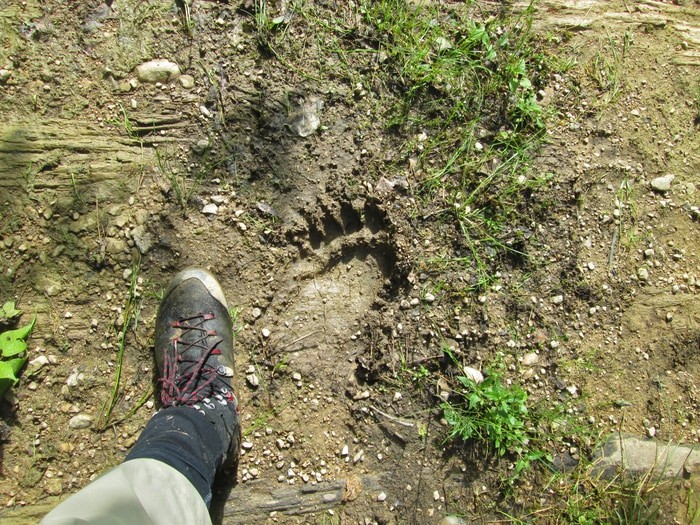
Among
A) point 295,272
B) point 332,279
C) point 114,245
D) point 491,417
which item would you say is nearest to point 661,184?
point 491,417

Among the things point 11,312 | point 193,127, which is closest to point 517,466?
point 193,127

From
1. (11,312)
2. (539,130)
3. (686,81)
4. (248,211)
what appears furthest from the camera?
(686,81)

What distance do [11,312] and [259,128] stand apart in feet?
4.57

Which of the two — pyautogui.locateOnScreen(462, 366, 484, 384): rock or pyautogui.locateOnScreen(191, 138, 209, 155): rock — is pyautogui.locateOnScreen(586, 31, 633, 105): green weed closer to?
pyautogui.locateOnScreen(462, 366, 484, 384): rock

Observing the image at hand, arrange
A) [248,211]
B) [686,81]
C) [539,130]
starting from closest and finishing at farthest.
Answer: [248,211]
[539,130]
[686,81]

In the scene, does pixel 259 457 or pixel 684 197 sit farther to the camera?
pixel 684 197

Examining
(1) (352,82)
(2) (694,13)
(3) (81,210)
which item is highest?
(2) (694,13)

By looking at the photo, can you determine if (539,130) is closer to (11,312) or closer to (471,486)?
(471,486)

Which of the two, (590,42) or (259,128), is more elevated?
(590,42)

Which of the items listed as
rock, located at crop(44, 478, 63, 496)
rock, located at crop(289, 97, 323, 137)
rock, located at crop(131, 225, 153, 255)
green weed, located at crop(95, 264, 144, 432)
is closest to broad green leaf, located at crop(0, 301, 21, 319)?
green weed, located at crop(95, 264, 144, 432)

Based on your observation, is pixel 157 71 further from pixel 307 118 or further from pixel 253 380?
pixel 253 380

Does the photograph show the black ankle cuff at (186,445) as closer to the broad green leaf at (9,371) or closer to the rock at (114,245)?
the broad green leaf at (9,371)

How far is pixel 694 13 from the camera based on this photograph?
290cm

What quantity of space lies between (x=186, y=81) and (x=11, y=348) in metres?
1.45
